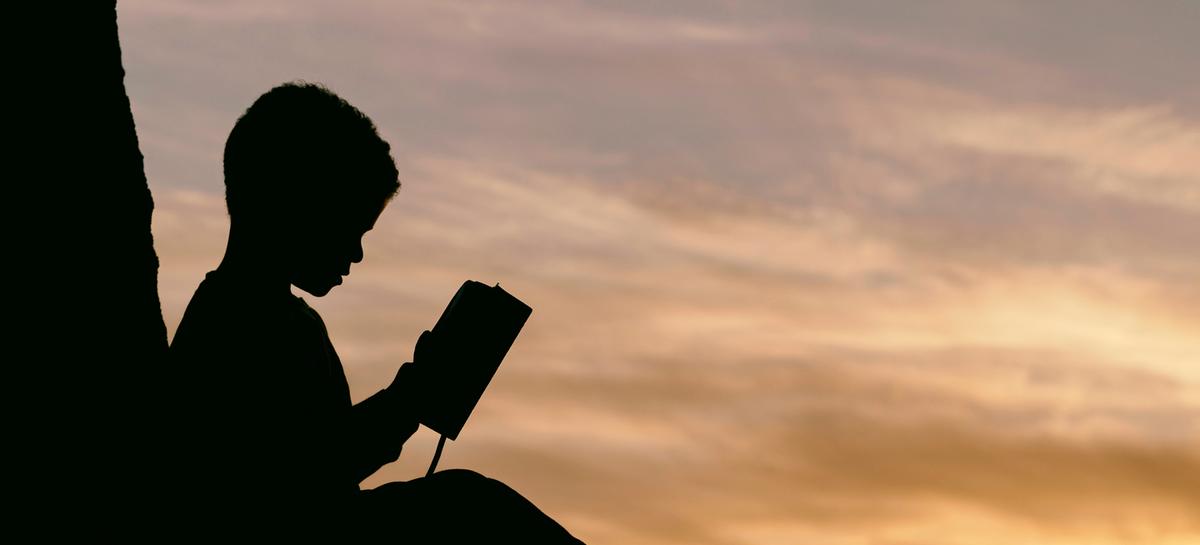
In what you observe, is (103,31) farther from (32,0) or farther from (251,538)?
(251,538)

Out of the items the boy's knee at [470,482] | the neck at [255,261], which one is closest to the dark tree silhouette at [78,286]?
the neck at [255,261]

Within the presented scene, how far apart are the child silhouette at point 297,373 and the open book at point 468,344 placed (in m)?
0.08

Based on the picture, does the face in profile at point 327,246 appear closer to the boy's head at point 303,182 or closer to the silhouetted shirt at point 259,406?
the boy's head at point 303,182

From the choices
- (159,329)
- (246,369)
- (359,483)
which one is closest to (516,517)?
(359,483)

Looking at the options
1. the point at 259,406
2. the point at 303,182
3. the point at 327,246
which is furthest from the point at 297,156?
the point at 259,406

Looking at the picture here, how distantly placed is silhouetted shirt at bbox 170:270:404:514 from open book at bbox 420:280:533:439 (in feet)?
1.16

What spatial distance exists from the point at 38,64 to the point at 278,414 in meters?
1.18

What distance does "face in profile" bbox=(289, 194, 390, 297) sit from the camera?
4.00 meters

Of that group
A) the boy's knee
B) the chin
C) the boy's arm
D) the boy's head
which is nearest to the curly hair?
the boy's head

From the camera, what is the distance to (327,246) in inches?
159

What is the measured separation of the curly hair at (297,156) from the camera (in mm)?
4004

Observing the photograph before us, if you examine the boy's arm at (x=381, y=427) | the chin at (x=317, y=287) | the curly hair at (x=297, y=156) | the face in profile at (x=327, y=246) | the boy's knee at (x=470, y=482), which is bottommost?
the boy's knee at (x=470, y=482)

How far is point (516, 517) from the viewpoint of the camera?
3.69m

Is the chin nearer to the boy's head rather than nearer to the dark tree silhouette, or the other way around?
the boy's head
